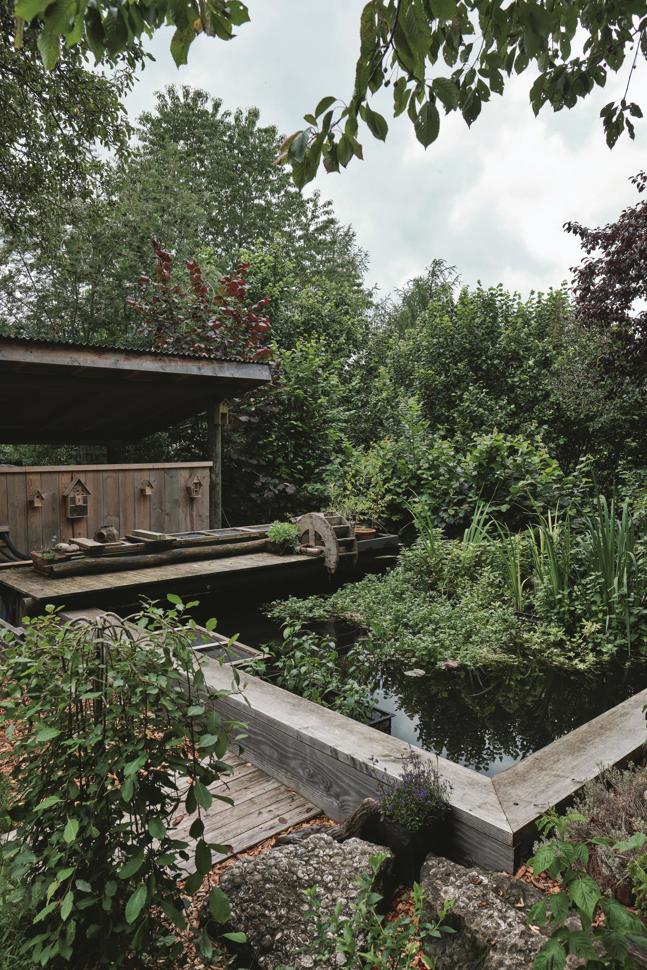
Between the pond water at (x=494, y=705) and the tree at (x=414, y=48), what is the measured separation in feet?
9.19

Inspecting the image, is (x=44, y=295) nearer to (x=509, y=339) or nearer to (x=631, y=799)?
(x=509, y=339)

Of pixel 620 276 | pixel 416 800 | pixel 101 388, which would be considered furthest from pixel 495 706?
pixel 620 276

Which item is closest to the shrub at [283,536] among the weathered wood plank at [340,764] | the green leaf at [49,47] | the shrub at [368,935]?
the weathered wood plank at [340,764]

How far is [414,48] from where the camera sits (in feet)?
5.20

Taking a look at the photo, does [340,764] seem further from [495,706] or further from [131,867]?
[495,706]

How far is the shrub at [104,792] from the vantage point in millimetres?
1493

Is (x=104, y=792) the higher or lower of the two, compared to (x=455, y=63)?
lower

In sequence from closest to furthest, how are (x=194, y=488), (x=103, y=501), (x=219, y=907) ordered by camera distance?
(x=219, y=907), (x=103, y=501), (x=194, y=488)

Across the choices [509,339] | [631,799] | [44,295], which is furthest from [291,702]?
[44,295]

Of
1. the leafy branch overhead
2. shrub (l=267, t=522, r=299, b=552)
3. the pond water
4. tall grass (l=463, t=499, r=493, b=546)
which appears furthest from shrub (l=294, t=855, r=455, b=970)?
shrub (l=267, t=522, r=299, b=552)

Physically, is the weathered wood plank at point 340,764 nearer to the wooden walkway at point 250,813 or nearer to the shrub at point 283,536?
the wooden walkway at point 250,813

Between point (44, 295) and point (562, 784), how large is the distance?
15.0m

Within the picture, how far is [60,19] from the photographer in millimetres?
1318

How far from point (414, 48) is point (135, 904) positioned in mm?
2064
